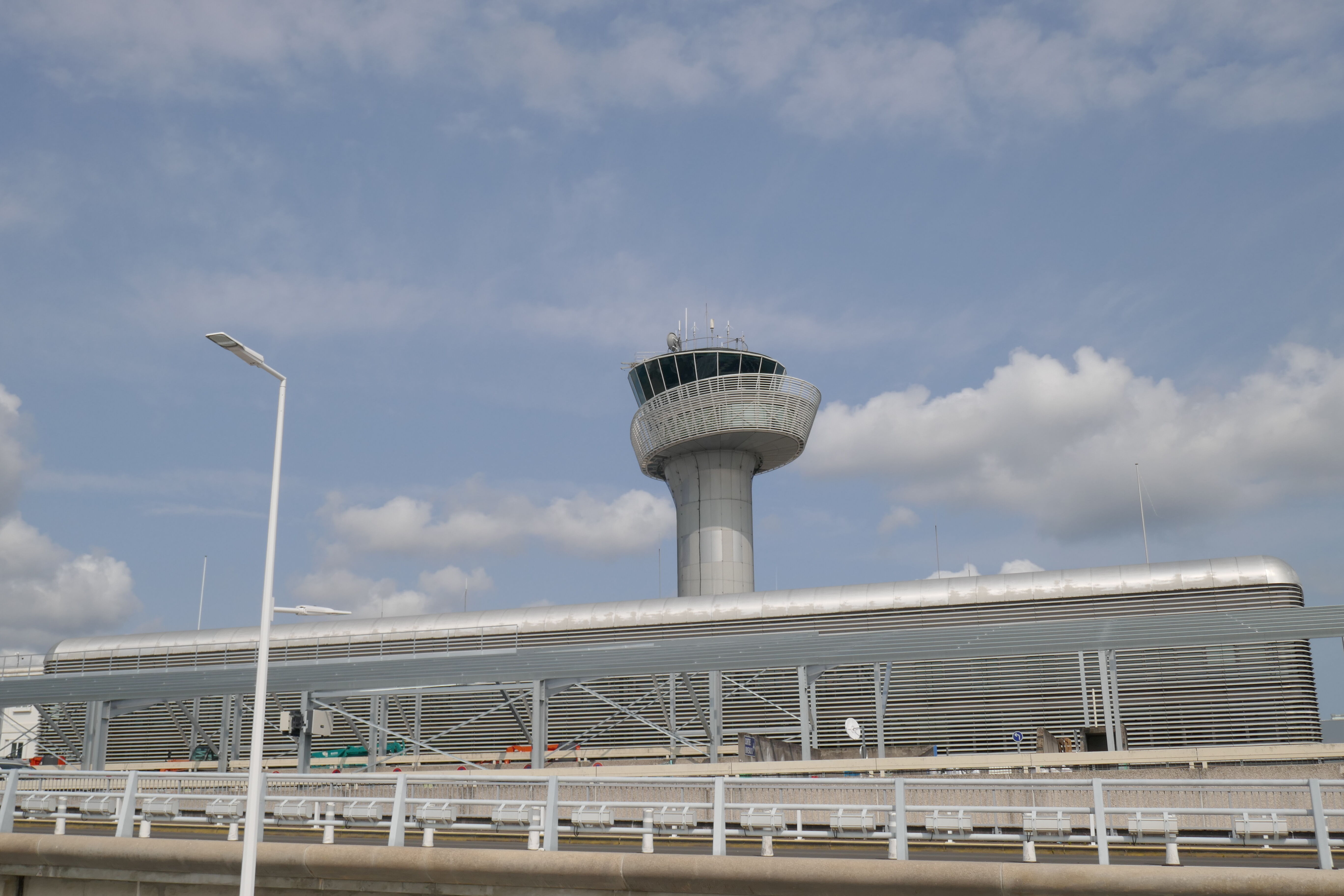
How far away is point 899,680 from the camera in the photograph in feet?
147

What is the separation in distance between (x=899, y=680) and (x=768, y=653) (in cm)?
1102

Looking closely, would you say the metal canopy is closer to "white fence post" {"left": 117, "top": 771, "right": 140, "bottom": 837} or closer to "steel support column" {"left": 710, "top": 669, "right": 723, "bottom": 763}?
"steel support column" {"left": 710, "top": 669, "right": 723, "bottom": 763}

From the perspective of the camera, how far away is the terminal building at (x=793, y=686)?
39906 millimetres

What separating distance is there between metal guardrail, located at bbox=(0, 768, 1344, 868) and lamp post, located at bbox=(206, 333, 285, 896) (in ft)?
5.46

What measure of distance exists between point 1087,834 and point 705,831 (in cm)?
639

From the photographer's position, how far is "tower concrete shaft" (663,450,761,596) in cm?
6694

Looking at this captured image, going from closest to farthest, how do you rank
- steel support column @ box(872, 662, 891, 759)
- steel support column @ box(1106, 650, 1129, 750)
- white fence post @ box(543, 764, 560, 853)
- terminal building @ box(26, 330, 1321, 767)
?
white fence post @ box(543, 764, 560, 853)
steel support column @ box(1106, 650, 1129, 750)
steel support column @ box(872, 662, 891, 759)
terminal building @ box(26, 330, 1321, 767)

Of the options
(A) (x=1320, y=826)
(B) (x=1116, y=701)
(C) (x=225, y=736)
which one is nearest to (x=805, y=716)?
(B) (x=1116, y=701)

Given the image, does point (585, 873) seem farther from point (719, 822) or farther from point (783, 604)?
point (783, 604)

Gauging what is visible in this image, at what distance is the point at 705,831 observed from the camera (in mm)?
15289

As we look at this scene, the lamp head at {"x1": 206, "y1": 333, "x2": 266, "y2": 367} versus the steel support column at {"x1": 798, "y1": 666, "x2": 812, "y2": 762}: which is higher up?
the lamp head at {"x1": 206, "y1": 333, "x2": 266, "y2": 367}

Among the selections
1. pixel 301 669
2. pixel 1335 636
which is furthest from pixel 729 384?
pixel 1335 636

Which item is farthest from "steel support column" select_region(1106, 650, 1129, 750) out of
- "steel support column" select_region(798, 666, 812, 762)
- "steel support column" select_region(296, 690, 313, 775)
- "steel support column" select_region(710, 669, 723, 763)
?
"steel support column" select_region(296, 690, 313, 775)

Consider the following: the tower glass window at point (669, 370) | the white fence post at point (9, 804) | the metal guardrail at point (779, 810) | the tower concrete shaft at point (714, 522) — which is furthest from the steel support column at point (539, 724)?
the tower glass window at point (669, 370)
